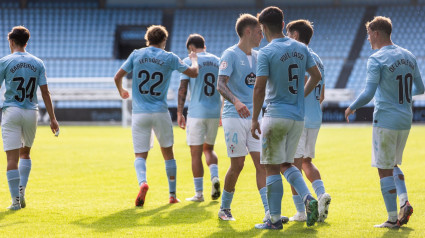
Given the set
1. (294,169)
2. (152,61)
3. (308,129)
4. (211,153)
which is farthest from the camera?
(211,153)

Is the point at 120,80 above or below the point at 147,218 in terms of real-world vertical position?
above

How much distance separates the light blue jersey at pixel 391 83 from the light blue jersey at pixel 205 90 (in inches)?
109

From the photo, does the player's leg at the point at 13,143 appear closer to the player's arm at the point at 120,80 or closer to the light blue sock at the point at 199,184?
the player's arm at the point at 120,80

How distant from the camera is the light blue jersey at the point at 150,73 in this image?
800cm

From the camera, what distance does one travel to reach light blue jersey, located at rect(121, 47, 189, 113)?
26.2 ft

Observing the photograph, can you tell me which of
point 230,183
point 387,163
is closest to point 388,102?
point 387,163

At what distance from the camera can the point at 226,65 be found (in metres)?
6.75

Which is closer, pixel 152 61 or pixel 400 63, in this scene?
pixel 400 63

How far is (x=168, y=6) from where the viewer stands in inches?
1556

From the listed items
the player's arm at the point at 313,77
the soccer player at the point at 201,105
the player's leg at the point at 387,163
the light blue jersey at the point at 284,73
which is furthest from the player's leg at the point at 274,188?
the soccer player at the point at 201,105

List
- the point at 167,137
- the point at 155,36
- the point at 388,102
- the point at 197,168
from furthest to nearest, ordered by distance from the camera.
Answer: the point at 197,168
the point at 167,137
the point at 155,36
the point at 388,102

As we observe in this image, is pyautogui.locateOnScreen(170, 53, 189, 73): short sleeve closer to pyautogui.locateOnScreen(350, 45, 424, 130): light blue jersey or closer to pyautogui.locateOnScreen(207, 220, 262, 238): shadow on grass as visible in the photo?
pyautogui.locateOnScreen(207, 220, 262, 238): shadow on grass

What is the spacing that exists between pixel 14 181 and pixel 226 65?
2.91m

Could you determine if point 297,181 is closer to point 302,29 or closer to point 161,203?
point 302,29
